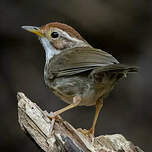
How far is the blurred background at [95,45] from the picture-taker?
910 cm

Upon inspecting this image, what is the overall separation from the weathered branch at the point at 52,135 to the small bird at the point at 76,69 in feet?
0.68

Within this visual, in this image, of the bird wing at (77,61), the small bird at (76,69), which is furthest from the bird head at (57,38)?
the bird wing at (77,61)

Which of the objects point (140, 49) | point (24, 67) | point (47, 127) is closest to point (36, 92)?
point (24, 67)

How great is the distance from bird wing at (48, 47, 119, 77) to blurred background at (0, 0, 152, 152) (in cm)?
277

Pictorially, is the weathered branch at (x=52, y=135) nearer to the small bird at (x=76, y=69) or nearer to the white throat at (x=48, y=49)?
the small bird at (x=76, y=69)

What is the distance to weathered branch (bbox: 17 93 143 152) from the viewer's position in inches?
217

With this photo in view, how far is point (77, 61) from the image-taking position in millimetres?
5977

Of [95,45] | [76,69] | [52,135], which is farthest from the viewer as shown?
[95,45]

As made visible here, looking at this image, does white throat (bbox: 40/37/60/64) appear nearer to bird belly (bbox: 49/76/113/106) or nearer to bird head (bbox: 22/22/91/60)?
bird head (bbox: 22/22/91/60)

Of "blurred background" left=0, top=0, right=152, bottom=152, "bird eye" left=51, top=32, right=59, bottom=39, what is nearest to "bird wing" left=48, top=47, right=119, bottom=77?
"bird eye" left=51, top=32, right=59, bottom=39

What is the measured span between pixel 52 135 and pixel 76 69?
0.81 meters

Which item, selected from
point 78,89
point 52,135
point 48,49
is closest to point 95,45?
point 48,49

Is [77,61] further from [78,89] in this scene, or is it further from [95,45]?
[95,45]

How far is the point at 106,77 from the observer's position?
19.2 ft
